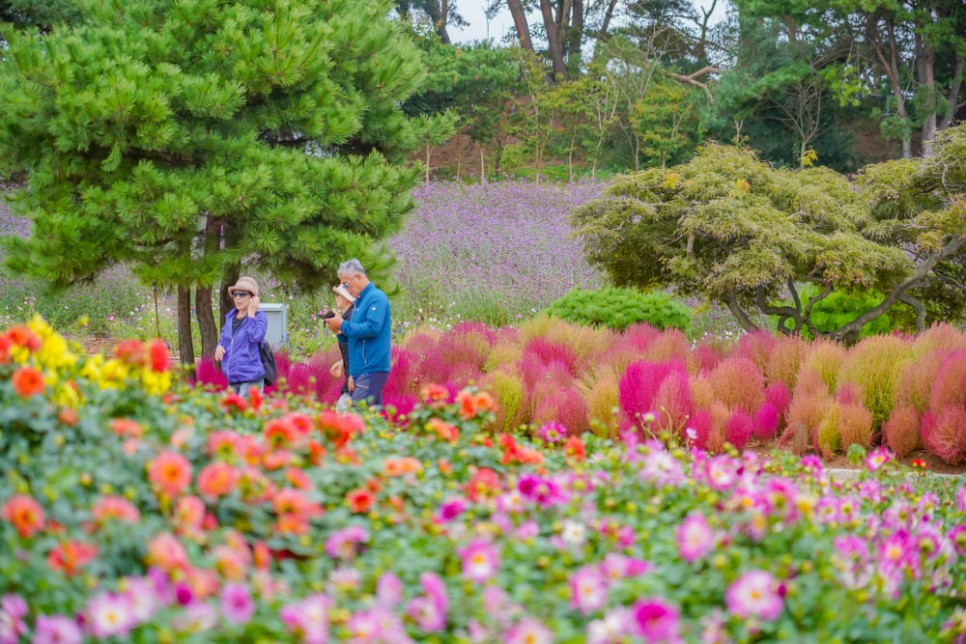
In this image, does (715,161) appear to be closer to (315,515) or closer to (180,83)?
(180,83)

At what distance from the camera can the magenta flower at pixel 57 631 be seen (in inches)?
65.3

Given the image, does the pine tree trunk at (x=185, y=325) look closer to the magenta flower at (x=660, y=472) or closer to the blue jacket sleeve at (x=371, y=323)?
the blue jacket sleeve at (x=371, y=323)

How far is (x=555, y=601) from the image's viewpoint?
1.98 metres

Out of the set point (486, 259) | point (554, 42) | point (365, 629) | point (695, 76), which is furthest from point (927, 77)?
point (365, 629)

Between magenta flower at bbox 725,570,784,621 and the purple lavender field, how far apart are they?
888 centimetres

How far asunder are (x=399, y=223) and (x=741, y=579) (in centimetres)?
584

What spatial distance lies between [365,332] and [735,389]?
252 centimetres

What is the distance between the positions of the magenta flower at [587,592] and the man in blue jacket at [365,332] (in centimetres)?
378

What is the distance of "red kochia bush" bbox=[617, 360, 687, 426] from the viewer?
587 cm

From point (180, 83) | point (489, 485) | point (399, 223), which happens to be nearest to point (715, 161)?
point (399, 223)

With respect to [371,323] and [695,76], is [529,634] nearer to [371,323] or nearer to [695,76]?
[371,323]

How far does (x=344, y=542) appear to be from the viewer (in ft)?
6.79

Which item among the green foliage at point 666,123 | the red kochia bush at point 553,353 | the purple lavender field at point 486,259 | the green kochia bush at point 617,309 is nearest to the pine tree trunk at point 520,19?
the green foliage at point 666,123

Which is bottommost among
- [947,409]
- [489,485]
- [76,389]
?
[947,409]
